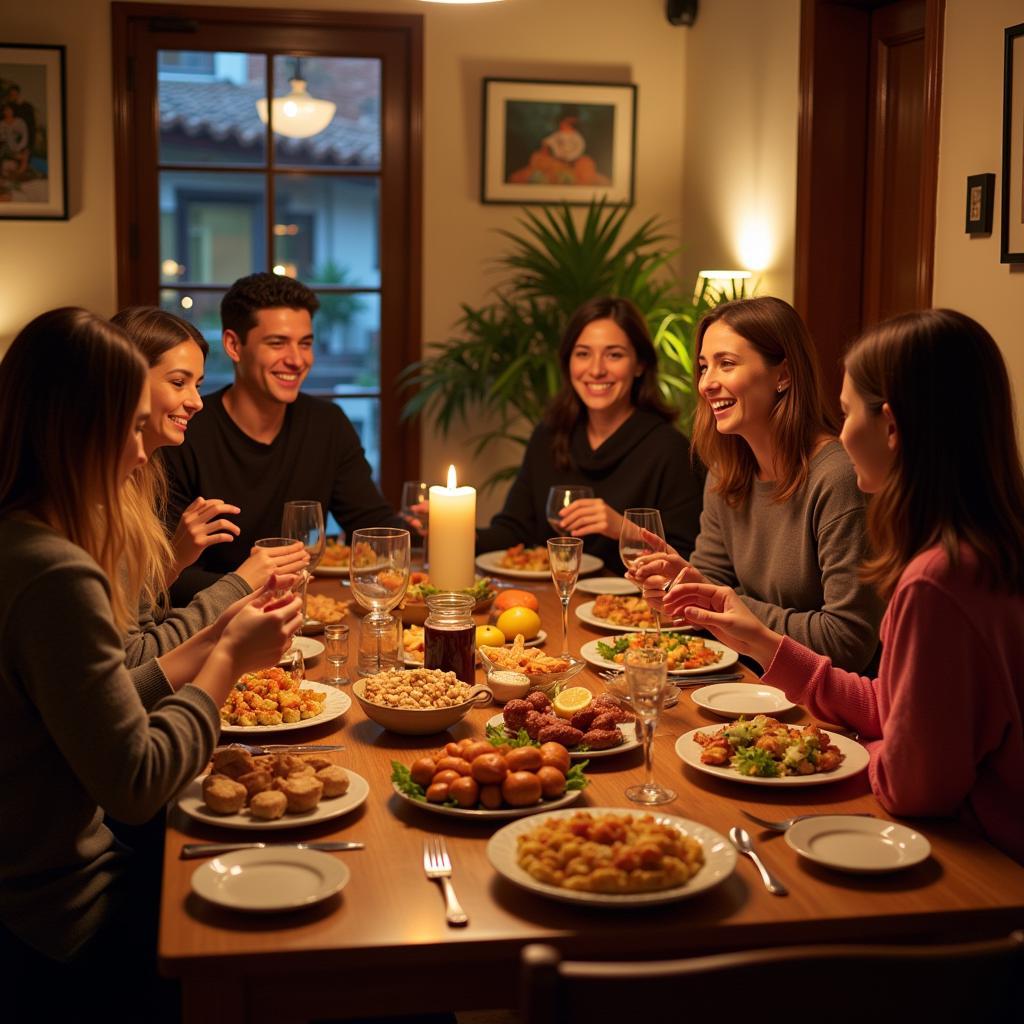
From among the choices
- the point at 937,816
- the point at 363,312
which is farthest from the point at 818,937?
the point at 363,312

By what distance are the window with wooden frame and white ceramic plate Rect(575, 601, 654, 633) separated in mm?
2755

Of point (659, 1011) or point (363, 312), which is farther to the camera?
point (363, 312)

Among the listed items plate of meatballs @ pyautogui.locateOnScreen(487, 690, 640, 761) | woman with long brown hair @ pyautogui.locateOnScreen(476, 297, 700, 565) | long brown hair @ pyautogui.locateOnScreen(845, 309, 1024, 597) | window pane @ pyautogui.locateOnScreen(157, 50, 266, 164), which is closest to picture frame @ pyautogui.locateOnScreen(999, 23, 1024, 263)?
woman with long brown hair @ pyautogui.locateOnScreen(476, 297, 700, 565)

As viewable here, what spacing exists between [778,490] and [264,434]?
142 centimetres

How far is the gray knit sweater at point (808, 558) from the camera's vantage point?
2166mm

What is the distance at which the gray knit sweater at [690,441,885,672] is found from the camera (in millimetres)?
2166

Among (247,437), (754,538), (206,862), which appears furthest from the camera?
(247,437)

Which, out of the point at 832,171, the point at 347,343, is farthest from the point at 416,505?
the point at 347,343

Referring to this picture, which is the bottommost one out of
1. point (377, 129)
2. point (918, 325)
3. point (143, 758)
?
point (143, 758)

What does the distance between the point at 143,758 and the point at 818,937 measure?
72 cm

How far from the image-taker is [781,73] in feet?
14.0

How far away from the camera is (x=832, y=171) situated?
4.03 m

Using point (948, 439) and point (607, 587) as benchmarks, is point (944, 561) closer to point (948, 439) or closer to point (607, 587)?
point (948, 439)

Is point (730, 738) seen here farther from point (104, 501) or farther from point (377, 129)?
point (377, 129)
